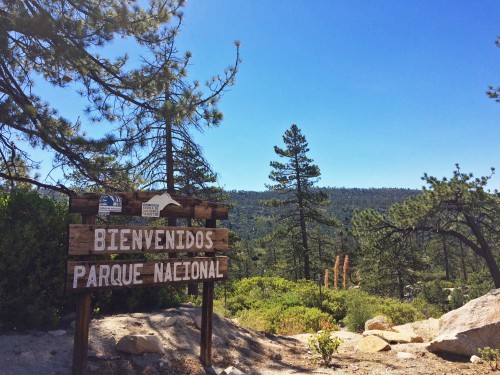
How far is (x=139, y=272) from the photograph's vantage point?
4.62 meters

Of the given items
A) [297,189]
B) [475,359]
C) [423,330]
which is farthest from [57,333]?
[297,189]

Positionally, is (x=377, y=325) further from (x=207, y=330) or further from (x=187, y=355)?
(x=187, y=355)

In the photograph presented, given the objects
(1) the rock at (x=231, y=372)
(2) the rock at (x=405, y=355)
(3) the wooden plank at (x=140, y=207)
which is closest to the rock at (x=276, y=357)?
(1) the rock at (x=231, y=372)

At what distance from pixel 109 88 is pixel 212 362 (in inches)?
219

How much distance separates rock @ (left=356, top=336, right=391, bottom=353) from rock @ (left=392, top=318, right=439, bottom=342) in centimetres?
110

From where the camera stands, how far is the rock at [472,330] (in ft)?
19.4

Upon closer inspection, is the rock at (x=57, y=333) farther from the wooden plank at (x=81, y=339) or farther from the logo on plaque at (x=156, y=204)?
the logo on plaque at (x=156, y=204)

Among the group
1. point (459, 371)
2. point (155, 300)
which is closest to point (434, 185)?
point (459, 371)

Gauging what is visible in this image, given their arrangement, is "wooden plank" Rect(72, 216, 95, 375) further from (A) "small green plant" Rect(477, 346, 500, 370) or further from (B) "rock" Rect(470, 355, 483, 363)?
(B) "rock" Rect(470, 355, 483, 363)

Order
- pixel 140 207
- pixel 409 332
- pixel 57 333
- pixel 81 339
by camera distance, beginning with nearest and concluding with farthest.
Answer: pixel 81 339 < pixel 140 207 < pixel 57 333 < pixel 409 332

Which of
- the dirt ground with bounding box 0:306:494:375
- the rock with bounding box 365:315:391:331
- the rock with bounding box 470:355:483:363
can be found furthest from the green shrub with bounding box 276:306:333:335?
the rock with bounding box 470:355:483:363

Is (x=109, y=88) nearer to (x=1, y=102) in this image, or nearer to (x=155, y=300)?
(x=1, y=102)

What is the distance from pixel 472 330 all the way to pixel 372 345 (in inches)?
63.3

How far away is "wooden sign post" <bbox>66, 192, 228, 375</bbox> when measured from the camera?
4141 mm
